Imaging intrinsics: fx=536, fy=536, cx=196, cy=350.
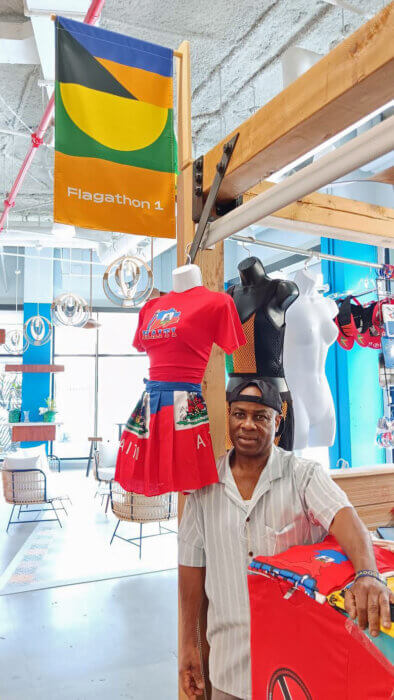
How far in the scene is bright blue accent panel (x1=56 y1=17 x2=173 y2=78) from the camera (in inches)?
80.9

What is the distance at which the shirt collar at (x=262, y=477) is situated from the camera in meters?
1.72

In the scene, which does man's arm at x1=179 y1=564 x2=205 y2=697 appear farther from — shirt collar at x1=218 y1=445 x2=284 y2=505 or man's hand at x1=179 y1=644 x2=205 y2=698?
shirt collar at x1=218 y1=445 x2=284 y2=505

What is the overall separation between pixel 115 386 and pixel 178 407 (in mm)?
11140

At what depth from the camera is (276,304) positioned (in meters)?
2.35

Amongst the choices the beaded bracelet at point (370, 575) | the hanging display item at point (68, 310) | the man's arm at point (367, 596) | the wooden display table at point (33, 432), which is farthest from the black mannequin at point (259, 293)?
the wooden display table at point (33, 432)

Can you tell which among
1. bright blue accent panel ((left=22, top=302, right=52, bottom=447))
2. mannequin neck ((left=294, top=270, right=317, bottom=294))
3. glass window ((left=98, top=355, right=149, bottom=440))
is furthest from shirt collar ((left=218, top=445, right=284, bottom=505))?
glass window ((left=98, top=355, right=149, bottom=440))

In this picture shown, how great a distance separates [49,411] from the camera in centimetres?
1081

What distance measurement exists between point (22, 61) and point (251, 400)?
433 centimetres

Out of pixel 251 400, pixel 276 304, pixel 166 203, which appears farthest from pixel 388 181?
pixel 251 400

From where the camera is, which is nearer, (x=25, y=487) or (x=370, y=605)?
(x=370, y=605)

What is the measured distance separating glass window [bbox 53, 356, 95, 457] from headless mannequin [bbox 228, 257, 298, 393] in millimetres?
10571

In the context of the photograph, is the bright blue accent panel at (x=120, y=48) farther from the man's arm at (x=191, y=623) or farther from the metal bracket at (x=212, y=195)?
the man's arm at (x=191, y=623)

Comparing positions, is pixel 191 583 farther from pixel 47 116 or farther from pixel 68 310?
pixel 68 310

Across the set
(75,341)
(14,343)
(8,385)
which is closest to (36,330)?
(14,343)
